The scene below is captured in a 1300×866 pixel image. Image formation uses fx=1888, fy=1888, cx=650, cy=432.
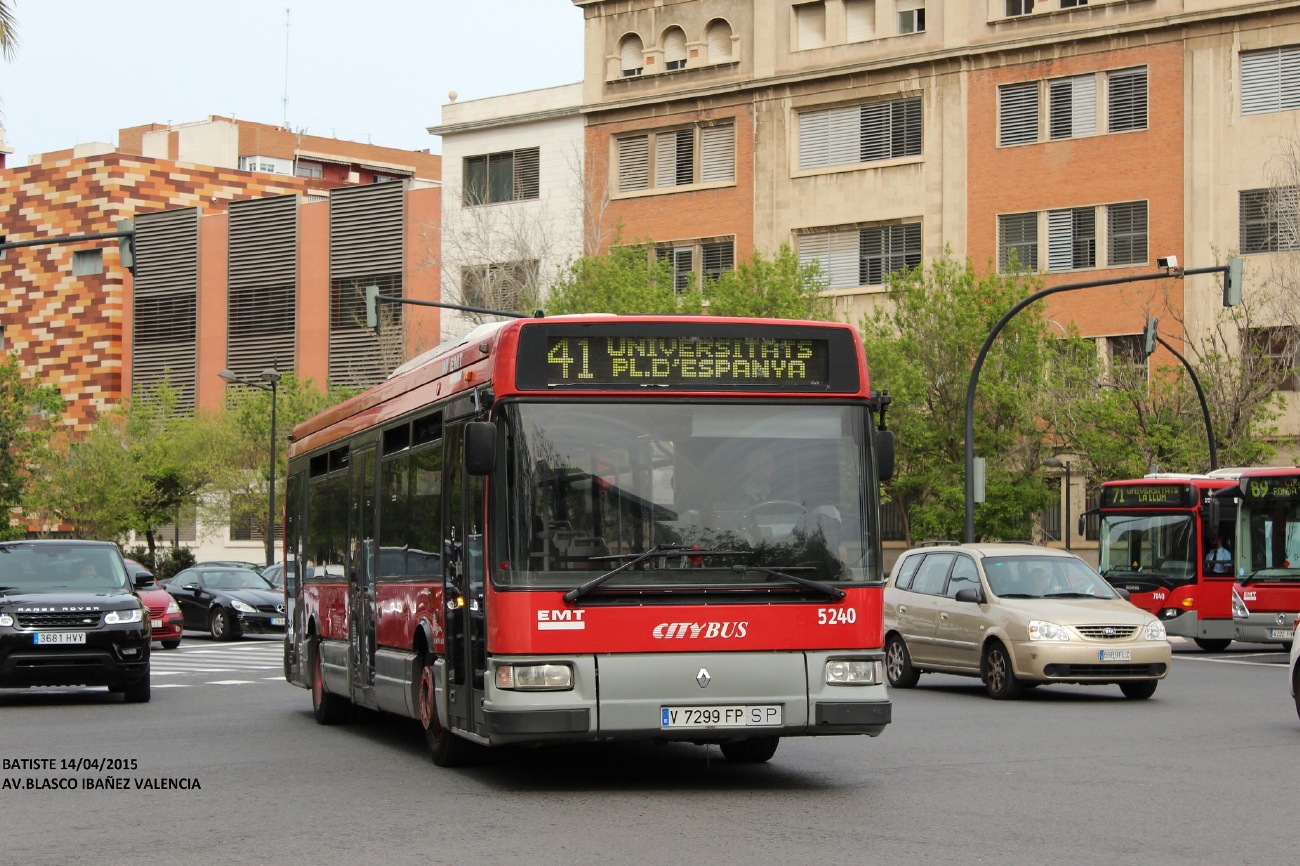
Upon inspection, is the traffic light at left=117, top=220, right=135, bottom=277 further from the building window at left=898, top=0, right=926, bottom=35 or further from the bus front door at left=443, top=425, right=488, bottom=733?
the building window at left=898, top=0, right=926, bottom=35

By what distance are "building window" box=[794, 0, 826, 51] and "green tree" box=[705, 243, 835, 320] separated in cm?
969

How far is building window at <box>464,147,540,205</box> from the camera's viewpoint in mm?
61812

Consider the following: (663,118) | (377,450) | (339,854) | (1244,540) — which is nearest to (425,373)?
(377,450)

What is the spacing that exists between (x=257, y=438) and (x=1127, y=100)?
29.8m

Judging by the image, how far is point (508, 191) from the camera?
62375 millimetres

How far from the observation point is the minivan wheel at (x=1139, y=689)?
19812 mm

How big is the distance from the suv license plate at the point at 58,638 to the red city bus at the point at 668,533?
833cm

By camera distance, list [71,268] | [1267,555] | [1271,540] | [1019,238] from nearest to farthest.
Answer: [1267,555] < [1271,540] < [1019,238] < [71,268]

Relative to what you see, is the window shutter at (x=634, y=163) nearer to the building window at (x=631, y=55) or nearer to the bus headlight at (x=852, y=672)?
the building window at (x=631, y=55)

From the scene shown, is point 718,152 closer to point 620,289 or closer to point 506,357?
point 620,289

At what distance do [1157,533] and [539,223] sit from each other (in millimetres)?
30519

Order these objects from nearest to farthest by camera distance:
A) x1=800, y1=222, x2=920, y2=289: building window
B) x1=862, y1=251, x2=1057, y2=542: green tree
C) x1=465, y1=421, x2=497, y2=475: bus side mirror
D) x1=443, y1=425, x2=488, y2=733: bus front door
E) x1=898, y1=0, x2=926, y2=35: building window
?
x1=465, y1=421, x2=497, y2=475: bus side mirror < x1=443, y1=425, x2=488, y2=733: bus front door < x1=862, y1=251, x2=1057, y2=542: green tree < x1=800, y1=222, x2=920, y2=289: building window < x1=898, y1=0, x2=926, y2=35: building window

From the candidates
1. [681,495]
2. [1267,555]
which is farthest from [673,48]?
[681,495]

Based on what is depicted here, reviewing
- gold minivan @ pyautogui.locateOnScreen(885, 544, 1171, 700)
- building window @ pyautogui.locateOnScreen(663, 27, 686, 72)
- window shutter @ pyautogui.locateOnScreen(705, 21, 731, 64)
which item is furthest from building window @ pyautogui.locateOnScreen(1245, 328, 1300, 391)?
gold minivan @ pyautogui.locateOnScreen(885, 544, 1171, 700)
